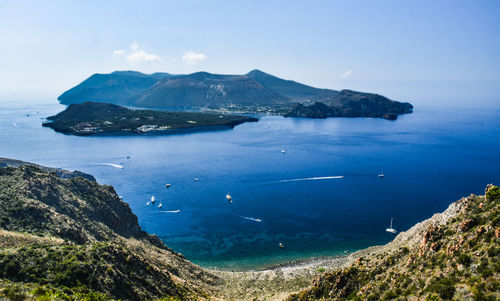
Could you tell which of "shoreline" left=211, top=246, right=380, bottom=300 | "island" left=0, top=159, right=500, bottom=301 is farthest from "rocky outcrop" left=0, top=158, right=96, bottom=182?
"shoreline" left=211, top=246, right=380, bottom=300

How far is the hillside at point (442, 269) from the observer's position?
1902 cm

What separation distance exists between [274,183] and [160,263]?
6697cm

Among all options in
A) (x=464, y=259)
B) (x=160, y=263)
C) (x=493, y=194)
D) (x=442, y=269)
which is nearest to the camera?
(x=464, y=259)

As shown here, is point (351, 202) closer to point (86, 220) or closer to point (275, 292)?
point (275, 292)

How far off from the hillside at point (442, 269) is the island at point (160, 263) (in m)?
0.07

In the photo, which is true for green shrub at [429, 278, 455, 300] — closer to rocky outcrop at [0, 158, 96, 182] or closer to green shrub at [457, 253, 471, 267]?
green shrub at [457, 253, 471, 267]

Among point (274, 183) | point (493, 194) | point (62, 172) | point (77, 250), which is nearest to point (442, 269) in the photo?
point (493, 194)

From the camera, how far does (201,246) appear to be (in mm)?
64438

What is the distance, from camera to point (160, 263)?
38000mm

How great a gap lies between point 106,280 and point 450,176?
116 m

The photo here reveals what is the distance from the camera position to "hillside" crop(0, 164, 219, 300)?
23.2m

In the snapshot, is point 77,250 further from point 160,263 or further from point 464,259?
point 464,259

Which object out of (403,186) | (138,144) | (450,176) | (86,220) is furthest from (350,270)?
(138,144)

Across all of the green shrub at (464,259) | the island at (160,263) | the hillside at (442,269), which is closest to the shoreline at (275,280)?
the island at (160,263)
